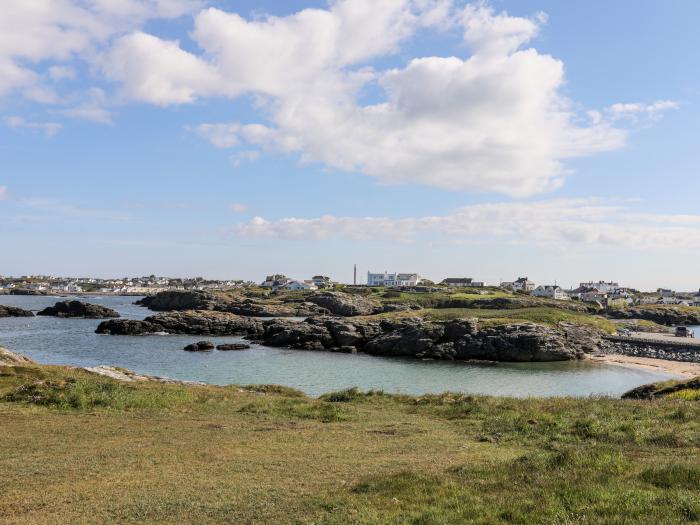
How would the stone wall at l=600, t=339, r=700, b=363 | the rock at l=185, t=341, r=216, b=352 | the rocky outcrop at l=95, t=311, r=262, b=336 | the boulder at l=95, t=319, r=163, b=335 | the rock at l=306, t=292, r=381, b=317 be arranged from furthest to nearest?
the rock at l=306, t=292, r=381, b=317 → the rocky outcrop at l=95, t=311, r=262, b=336 → the boulder at l=95, t=319, r=163, b=335 → the rock at l=185, t=341, r=216, b=352 → the stone wall at l=600, t=339, r=700, b=363

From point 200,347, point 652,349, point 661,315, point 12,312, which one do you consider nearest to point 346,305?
point 200,347

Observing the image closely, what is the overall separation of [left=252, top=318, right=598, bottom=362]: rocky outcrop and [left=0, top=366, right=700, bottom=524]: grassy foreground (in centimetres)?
5432

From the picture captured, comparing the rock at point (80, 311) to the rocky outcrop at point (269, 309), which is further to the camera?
the rocky outcrop at point (269, 309)

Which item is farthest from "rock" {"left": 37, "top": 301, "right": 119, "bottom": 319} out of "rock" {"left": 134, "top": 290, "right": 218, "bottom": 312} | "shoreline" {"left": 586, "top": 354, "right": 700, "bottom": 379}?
"shoreline" {"left": 586, "top": 354, "right": 700, "bottom": 379}

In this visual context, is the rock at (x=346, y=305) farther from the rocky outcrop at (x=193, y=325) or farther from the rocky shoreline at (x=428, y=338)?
the rocky shoreline at (x=428, y=338)

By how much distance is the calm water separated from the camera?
61.4m

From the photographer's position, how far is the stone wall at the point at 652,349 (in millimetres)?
87812

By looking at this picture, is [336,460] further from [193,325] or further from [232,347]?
[193,325]

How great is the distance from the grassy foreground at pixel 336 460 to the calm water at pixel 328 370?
26620 mm

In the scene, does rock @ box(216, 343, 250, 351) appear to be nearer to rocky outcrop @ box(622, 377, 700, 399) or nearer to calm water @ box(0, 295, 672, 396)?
calm water @ box(0, 295, 672, 396)

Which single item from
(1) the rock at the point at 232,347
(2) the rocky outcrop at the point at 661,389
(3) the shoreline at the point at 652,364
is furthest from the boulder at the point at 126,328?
(2) the rocky outcrop at the point at 661,389

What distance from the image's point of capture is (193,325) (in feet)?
393

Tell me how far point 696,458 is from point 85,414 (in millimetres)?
26704

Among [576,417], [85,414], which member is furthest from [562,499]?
[85,414]
